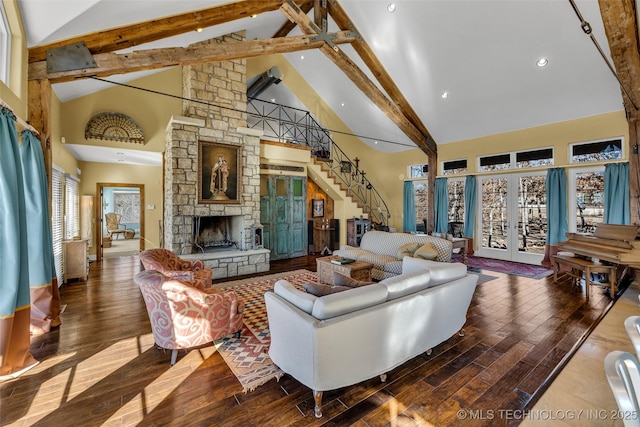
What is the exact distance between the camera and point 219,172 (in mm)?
6027

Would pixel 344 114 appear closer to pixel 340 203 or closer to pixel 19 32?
pixel 340 203

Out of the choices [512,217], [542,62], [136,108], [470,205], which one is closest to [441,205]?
[470,205]

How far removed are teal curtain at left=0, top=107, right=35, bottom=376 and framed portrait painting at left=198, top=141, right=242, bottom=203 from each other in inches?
128

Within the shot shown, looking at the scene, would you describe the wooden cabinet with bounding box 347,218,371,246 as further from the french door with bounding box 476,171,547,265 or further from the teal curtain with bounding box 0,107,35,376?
the teal curtain with bounding box 0,107,35,376

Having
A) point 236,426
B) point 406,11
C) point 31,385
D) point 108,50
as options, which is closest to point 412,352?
point 236,426

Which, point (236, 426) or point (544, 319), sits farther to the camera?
point (544, 319)

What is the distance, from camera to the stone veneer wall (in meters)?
5.59

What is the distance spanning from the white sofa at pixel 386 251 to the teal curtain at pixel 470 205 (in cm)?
347

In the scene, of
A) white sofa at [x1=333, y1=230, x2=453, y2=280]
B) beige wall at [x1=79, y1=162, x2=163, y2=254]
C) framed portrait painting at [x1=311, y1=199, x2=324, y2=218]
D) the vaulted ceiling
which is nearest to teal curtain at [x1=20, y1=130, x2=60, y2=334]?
the vaulted ceiling

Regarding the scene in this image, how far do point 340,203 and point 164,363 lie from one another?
6.88 m

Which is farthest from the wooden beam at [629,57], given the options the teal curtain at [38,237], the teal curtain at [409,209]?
the teal curtain at [38,237]

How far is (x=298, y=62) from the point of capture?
29.4 feet

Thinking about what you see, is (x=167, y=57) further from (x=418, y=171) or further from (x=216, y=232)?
(x=418, y=171)

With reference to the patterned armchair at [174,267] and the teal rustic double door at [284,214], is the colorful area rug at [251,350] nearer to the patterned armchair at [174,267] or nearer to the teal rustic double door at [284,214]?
the patterned armchair at [174,267]
